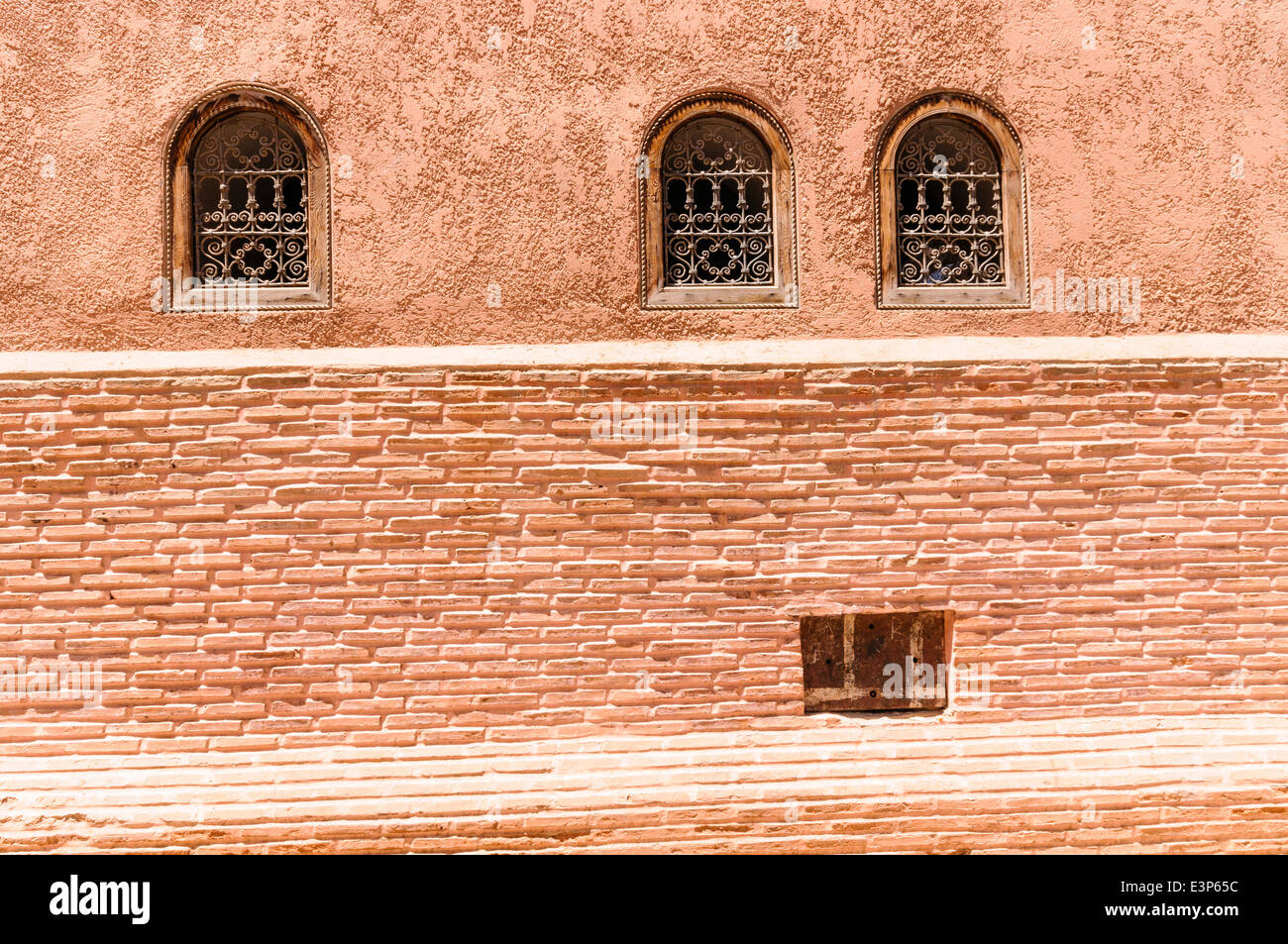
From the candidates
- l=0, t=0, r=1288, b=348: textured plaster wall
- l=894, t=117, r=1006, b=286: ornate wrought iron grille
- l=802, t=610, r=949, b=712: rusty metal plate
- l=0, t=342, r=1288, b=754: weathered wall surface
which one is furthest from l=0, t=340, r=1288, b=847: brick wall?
l=894, t=117, r=1006, b=286: ornate wrought iron grille

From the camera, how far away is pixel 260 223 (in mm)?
4246

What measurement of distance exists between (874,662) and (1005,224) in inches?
88.3

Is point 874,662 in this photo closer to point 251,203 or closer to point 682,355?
point 682,355

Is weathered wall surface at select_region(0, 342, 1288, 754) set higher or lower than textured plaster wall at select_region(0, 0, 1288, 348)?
lower

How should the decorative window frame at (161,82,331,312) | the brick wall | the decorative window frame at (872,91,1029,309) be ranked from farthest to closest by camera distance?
the decorative window frame at (872,91,1029,309) < the decorative window frame at (161,82,331,312) < the brick wall

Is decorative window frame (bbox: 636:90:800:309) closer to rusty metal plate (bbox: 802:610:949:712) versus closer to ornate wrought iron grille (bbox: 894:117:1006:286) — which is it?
ornate wrought iron grille (bbox: 894:117:1006:286)

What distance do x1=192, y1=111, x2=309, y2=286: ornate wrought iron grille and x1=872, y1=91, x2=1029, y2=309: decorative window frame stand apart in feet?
9.11

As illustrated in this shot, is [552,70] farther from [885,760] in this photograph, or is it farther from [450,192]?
[885,760]

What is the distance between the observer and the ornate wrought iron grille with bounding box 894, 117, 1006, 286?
14.2 feet

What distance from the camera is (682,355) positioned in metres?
4.15

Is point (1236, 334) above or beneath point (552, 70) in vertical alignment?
beneath

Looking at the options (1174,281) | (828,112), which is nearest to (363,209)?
(828,112)

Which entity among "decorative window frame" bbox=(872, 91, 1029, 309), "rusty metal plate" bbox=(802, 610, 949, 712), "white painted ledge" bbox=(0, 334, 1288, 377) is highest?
"decorative window frame" bbox=(872, 91, 1029, 309)

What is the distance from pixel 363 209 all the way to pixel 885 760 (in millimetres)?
3562
